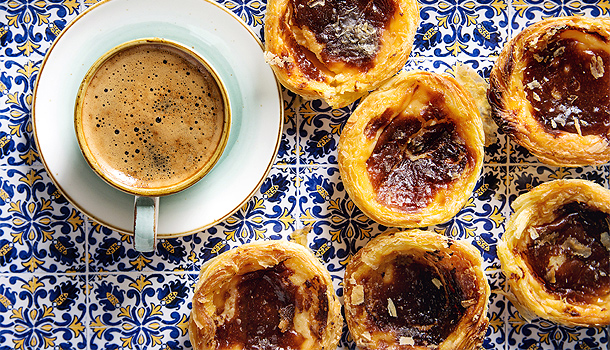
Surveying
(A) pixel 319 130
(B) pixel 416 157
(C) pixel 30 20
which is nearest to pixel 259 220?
(A) pixel 319 130

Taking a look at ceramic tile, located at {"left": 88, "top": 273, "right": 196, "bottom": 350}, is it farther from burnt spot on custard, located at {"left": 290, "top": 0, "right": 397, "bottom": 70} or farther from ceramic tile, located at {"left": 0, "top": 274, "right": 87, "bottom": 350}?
burnt spot on custard, located at {"left": 290, "top": 0, "right": 397, "bottom": 70}

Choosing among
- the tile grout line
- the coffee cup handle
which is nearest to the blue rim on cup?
the coffee cup handle

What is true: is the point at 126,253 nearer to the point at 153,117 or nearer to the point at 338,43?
the point at 153,117

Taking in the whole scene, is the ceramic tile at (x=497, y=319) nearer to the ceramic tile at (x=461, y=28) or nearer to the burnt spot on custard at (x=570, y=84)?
the burnt spot on custard at (x=570, y=84)

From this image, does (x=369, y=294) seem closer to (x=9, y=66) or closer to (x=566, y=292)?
(x=566, y=292)

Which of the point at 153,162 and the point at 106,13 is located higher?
the point at 106,13

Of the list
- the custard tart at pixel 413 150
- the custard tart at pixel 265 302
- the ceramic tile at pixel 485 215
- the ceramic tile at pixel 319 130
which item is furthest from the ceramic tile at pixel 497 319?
the ceramic tile at pixel 319 130

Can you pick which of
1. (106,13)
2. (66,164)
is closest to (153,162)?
(66,164)
